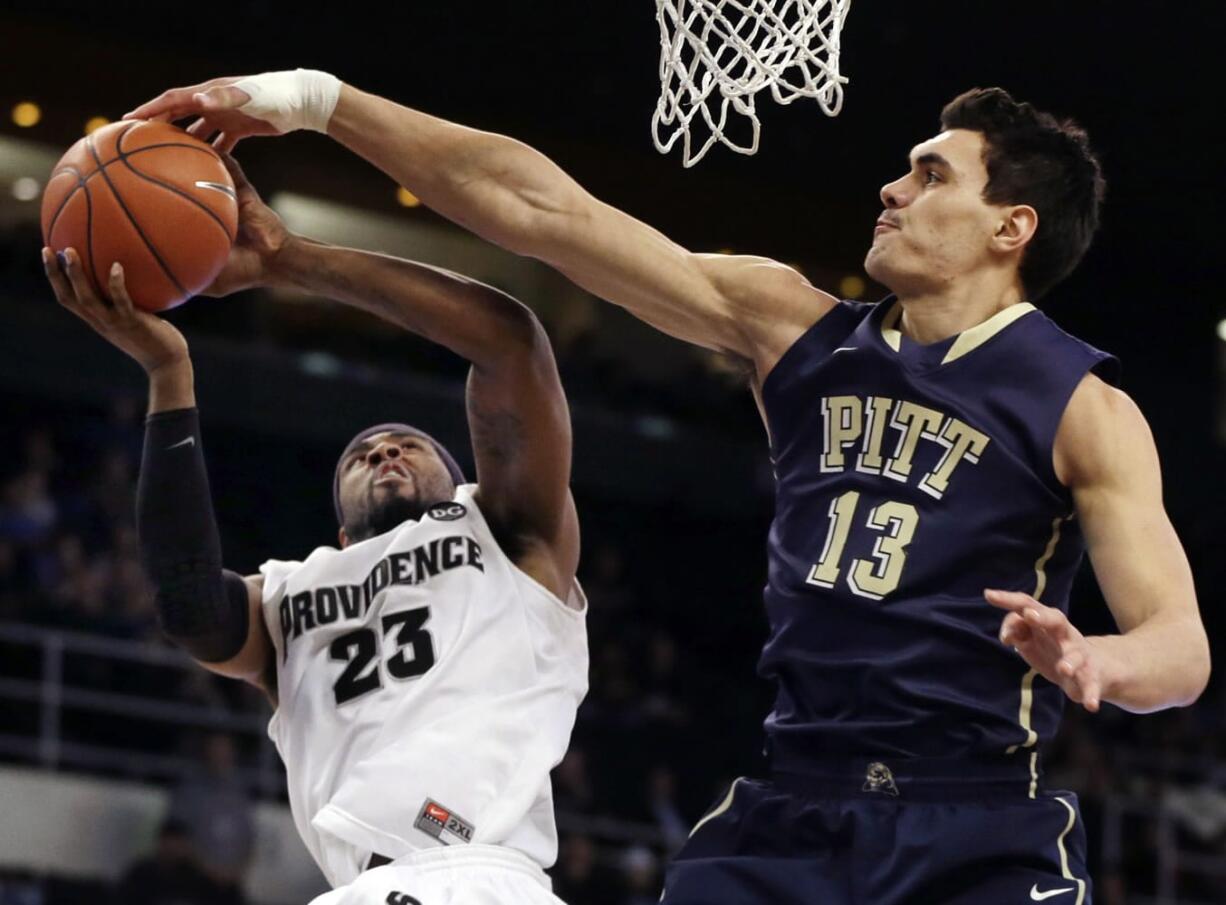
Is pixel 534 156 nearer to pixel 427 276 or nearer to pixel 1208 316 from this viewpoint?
pixel 427 276

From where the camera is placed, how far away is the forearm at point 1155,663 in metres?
2.99

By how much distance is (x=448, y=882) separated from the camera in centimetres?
417

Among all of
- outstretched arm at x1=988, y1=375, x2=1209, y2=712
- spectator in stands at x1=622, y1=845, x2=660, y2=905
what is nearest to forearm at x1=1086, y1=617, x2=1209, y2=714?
outstretched arm at x1=988, y1=375, x2=1209, y2=712

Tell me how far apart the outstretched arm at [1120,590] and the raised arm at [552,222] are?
597mm

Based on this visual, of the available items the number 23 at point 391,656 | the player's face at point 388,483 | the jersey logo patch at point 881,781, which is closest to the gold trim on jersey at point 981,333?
the jersey logo patch at point 881,781

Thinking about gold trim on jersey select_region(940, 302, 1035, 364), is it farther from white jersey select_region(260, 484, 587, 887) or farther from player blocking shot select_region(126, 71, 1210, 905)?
white jersey select_region(260, 484, 587, 887)

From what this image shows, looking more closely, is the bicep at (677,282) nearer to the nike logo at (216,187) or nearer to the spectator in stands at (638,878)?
→ the nike logo at (216,187)

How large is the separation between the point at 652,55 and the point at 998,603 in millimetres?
8413

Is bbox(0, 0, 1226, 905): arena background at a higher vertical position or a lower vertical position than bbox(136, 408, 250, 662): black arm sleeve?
lower

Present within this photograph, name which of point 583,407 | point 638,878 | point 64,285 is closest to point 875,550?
point 64,285

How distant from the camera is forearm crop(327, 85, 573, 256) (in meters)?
3.64

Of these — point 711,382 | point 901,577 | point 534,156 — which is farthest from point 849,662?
point 711,382

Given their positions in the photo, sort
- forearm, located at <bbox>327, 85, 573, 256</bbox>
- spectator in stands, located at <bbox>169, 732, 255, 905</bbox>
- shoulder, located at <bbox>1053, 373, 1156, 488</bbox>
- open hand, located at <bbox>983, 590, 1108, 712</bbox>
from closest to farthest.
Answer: open hand, located at <bbox>983, 590, 1108, 712</bbox>
shoulder, located at <bbox>1053, 373, 1156, 488</bbox>
forearm, located at <bbox>327, 85, 573, 256</bbox>
spectator in stands, located at <bbox>169, 732, 255, 905</bbox>

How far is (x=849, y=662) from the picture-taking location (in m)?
3.43
